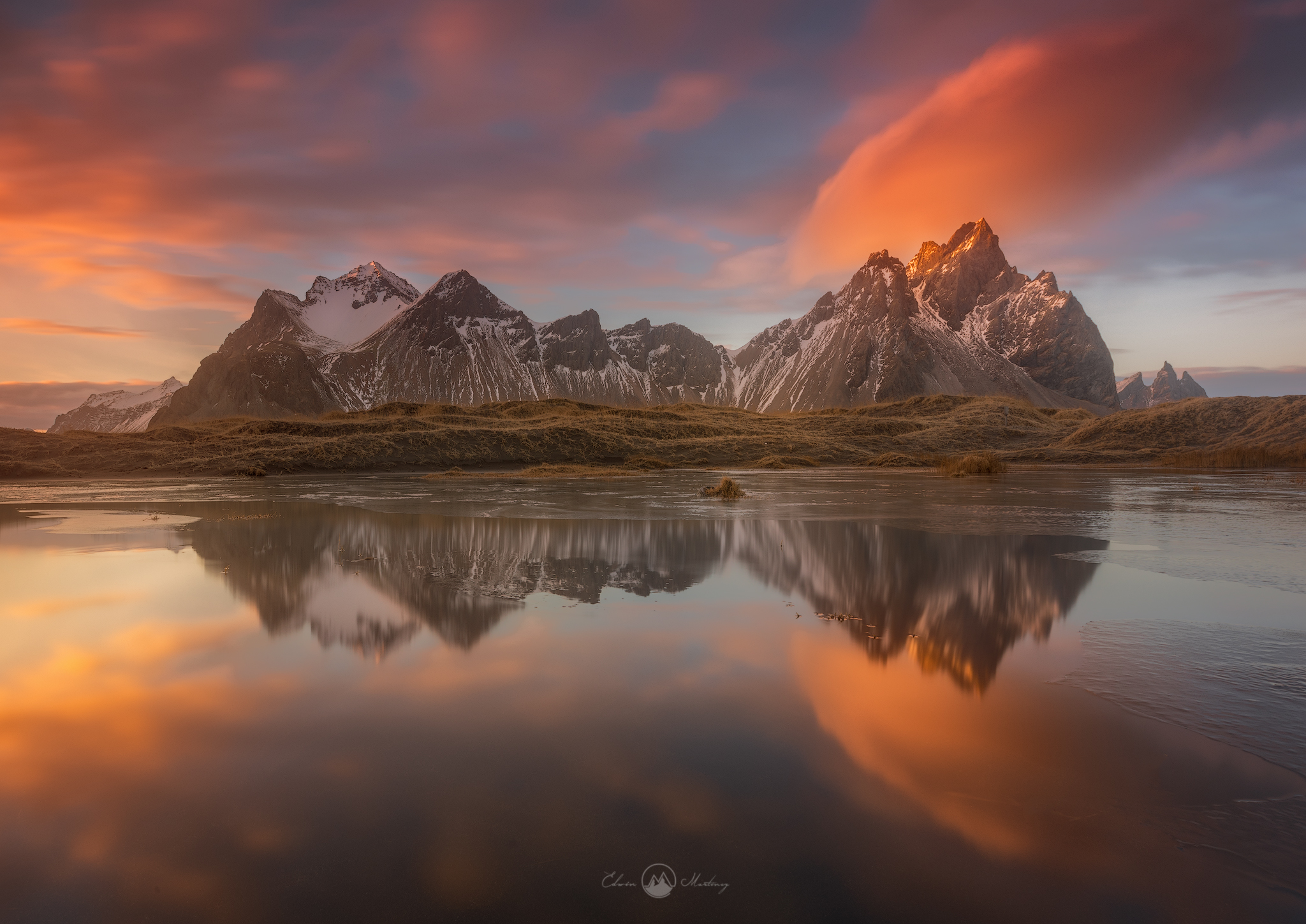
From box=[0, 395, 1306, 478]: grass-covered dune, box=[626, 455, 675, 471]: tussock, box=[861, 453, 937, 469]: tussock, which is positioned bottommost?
box=[861, 453, 937, 469]: tussock

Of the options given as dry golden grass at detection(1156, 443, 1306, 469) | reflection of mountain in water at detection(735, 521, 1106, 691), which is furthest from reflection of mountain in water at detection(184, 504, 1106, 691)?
dry golden grass at detection(1156, 443, 1306, 469)

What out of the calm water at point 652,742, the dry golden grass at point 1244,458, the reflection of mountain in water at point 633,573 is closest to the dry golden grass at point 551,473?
the reflection of mountain in water at point 633,573

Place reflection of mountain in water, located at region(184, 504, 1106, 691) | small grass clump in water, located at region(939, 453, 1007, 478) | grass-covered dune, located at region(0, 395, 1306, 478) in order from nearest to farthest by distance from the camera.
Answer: reflection of mountain in water, located at region(184, 504, 1106, 691), small grass clump in water, located at region(939, 453, 1007, 478), grass-covered dune, located at region(0, 395, 1306, 478)

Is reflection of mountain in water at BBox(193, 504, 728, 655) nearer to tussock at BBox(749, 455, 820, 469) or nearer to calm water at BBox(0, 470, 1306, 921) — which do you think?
calm water at BBox(0, 470, 1306, 921)

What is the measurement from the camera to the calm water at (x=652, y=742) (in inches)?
118

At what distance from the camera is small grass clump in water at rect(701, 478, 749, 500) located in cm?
2286

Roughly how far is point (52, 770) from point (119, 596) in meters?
5.19

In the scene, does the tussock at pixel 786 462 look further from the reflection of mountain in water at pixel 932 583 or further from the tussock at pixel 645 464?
the reflection of mountain in water at pixel 932 583

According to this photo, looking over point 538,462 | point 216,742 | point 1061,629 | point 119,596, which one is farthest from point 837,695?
point 538,462

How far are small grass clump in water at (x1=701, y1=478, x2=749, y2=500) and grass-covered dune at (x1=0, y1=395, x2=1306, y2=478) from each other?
21653mm

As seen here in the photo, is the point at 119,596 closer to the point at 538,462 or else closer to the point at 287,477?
the point at 287,477

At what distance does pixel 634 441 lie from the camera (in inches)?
2151

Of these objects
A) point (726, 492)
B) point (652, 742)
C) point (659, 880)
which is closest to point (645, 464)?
point (726, 492)

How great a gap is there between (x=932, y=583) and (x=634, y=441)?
46085mm
